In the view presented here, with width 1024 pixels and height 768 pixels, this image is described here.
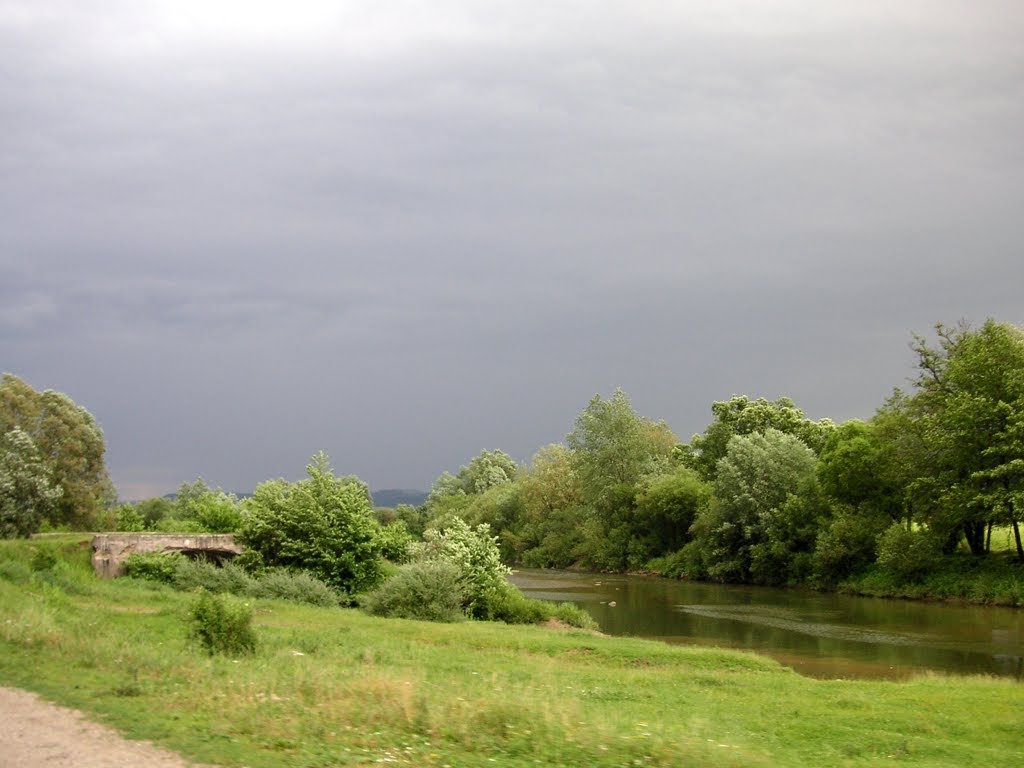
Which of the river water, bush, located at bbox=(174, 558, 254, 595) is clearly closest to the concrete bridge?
bush, located at bbox=(174, 558, 254, 595)

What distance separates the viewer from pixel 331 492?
159 feet

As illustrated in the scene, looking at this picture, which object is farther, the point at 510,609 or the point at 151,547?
the point at 151,547

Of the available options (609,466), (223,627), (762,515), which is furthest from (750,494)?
Answer: (223,627)

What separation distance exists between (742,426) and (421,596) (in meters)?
62.2

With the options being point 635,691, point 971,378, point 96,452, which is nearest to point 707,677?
point 635,691

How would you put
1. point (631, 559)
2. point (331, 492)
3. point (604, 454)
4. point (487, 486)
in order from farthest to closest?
point (487, 486) → point (604, 454) → point (631, 559) → point (331, 492)

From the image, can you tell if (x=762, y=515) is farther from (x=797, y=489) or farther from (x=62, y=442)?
(x=62, y=442)

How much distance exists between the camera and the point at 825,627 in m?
45.6

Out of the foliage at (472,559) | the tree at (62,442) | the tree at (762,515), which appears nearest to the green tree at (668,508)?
the tree at (762,515)

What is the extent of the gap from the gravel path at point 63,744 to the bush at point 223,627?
8.01 meters

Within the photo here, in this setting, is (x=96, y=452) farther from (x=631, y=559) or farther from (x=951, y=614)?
(x=951, y=614)

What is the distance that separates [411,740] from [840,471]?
203ft

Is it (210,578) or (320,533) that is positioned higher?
(320,533)

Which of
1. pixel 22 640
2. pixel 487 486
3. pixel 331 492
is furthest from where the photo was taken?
pixel 487 486
